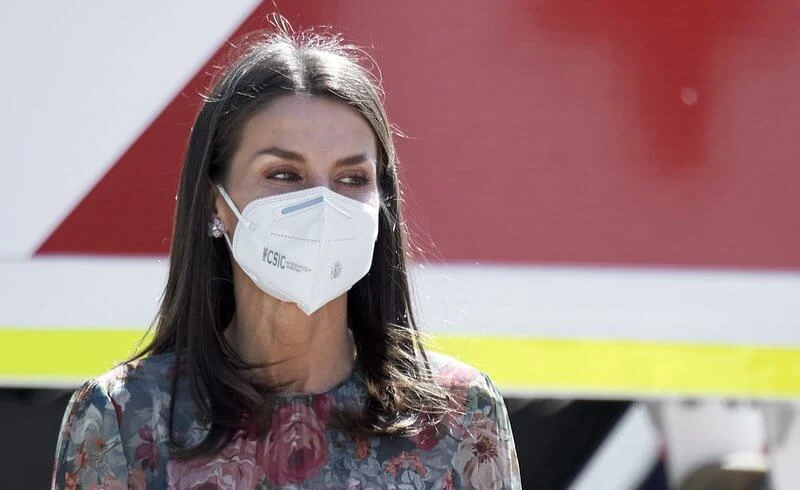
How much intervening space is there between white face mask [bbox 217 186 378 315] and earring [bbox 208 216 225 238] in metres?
0.05

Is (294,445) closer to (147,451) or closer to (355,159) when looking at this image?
(147,451)

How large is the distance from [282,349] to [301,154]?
13.0 inches

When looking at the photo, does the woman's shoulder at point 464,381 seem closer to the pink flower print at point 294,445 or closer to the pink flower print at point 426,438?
the pink flower print at point 426,438

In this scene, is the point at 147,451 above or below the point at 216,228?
below

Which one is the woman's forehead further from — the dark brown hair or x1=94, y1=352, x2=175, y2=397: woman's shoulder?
x1=94, y1=352, x2=175, y2=397: woman's shoulder

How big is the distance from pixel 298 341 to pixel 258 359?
8 cm

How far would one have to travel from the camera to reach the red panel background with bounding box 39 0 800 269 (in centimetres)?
249

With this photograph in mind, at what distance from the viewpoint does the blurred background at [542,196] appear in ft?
8.15

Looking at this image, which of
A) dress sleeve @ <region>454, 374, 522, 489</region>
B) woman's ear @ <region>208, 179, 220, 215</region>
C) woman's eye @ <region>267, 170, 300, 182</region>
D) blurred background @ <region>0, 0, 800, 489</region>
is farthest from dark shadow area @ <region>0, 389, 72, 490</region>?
dress sleeve @ <region>454, 374, 522, 489</region>

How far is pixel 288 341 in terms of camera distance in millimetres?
1888

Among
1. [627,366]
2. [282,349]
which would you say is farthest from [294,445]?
[627,366]

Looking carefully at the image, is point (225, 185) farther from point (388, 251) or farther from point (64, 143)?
point (64, 143)

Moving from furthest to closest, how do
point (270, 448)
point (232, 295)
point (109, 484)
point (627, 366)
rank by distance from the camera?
point (627, 366) → point (232, 295) → point (270, 448) → point (109, 484)

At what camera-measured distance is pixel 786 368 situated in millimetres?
2496
